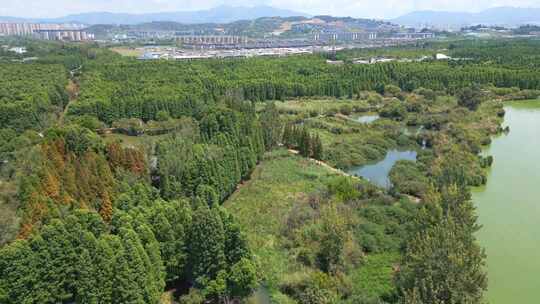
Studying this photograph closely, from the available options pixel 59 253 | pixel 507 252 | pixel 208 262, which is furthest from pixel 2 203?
pixel 507 252

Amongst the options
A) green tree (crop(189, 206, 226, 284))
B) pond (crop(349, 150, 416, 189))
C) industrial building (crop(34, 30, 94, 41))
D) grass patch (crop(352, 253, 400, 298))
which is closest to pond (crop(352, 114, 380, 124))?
pond (crop(349, 150, 416, 189))

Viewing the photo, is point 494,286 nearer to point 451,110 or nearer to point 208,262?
point 208,262

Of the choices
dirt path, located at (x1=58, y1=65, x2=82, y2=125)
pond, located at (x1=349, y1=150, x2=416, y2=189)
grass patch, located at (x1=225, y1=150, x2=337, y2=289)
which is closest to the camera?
grass patch, located at (x1=225, y1=150, x2=337, y2=289)

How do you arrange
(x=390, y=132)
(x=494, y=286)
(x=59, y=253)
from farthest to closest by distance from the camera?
(x=390, y=132)
(x=494, y=286)
(x=59, y=253)

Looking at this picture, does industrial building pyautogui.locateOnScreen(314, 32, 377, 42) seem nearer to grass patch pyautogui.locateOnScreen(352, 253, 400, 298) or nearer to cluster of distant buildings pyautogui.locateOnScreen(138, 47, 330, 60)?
cluster of distant buildings pyautogui.locateOnScreen(138, 47, 330, 60)

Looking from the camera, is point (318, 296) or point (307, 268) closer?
point (318, 296)

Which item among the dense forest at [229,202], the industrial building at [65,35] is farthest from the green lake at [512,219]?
the industrial building at [65,35]
